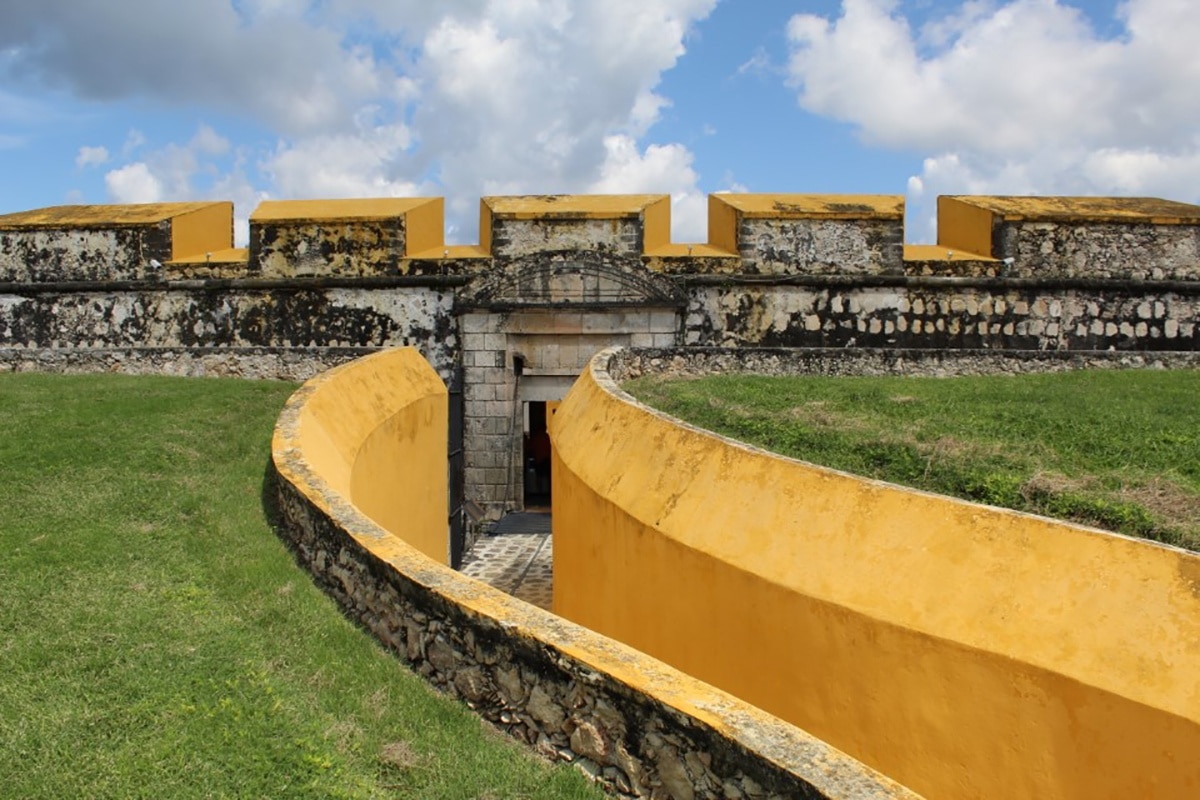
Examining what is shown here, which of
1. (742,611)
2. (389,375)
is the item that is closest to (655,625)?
(742,611)

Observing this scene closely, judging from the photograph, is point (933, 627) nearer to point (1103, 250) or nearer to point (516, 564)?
point (516, 564)

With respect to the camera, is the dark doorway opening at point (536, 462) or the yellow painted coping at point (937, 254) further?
the dark doorway opening at point (536, 462)

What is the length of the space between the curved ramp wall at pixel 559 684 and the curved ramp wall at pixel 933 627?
1.31 meters

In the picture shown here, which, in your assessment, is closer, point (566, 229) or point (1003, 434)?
point (1003, 434)

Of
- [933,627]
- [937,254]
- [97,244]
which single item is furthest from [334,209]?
[933,627]

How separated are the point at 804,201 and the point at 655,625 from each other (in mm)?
9397

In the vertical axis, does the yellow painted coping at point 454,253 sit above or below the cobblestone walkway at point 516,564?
above

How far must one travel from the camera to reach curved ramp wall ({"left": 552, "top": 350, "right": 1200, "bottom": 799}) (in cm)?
303

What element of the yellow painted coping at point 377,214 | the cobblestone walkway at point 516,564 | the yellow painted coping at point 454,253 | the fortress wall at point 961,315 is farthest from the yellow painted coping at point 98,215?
the fortress wall at point 961,315

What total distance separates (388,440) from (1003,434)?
4832mm

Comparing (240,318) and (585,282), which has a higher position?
(585,282)

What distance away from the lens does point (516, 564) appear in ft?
34.9

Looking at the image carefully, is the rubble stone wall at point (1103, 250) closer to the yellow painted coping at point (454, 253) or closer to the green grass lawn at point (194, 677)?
the yellow painted coping at point (454, 253)

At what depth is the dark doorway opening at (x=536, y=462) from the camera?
14.2m
